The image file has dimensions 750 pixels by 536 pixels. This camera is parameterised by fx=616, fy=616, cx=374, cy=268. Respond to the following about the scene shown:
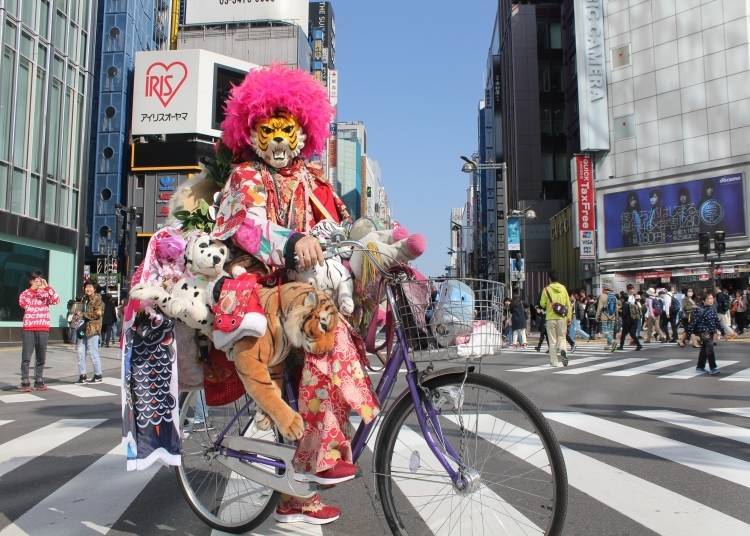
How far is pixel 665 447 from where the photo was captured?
4.86m

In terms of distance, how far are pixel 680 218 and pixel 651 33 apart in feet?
35.3

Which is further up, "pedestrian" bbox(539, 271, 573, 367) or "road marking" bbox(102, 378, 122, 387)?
"pedestrian" bbox(539, 271, 573, 367)

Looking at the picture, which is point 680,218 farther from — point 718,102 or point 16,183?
point 16,183

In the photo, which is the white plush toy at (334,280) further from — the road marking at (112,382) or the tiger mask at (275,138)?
the road marking at (112,382)

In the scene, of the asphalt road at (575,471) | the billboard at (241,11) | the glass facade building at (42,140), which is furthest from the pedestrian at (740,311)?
the billboard at (241,11)

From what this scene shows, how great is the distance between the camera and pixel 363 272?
102 inches

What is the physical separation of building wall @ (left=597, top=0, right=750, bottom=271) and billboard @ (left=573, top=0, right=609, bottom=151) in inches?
18.3

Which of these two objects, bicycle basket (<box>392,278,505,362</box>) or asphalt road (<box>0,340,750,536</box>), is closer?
bicycle basket (<box>392,278,505,362</box>)

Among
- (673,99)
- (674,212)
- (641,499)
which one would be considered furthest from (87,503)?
(673,99)

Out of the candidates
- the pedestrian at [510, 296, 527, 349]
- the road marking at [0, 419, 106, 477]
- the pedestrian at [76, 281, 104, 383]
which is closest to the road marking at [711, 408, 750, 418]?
the road marking at [0, 419, 106, 477]

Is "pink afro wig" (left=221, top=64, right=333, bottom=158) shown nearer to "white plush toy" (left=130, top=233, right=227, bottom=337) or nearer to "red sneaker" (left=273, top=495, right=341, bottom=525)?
"white plush toy" (left=130, top=233, right=227, bottom=337)

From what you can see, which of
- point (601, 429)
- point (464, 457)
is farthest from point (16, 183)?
point (464, 457)

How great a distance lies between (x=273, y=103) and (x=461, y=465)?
1.85 meters

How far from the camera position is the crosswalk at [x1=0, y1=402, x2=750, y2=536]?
2455 millimetres
